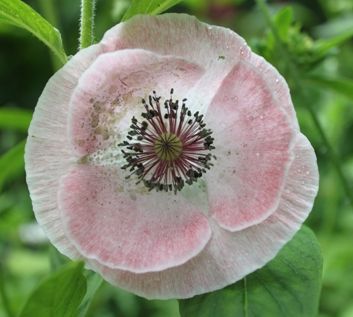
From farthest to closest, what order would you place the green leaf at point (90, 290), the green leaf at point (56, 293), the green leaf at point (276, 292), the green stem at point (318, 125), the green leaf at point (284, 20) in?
1. the green leaf at point (284, 20)
2. the green stem at point (318, 125)
3. the green leaf at point (90, 290)
4. the green leaf at point (276, 292)
5. the green leaf at point (56, 293)

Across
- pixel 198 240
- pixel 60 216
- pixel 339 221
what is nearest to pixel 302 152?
pixel 198 240

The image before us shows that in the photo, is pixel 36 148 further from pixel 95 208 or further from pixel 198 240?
pixel 198 240

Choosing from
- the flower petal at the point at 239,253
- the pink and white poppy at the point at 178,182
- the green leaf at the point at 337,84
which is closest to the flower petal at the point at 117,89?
the pink and white poppy at the point at 178,182

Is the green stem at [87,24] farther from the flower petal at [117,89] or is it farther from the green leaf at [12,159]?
the green leaf at [12,159]

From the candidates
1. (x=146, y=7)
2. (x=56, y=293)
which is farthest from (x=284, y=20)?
(x=56, y=293)

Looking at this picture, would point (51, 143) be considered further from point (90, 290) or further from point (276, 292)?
point (276, 292)

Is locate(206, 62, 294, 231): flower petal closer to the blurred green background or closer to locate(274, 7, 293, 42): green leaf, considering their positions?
the blurred green background
